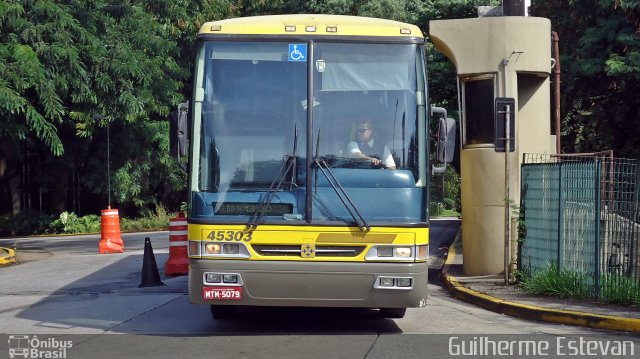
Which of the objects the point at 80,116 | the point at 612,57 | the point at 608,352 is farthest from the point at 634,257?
the point at 80,116

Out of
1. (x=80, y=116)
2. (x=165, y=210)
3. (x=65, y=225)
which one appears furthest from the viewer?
(x=165, y=210)

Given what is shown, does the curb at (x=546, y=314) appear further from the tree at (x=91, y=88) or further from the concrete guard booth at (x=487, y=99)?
the tree at (x=91, y=88)

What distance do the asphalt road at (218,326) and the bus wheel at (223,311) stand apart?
8 centimetres

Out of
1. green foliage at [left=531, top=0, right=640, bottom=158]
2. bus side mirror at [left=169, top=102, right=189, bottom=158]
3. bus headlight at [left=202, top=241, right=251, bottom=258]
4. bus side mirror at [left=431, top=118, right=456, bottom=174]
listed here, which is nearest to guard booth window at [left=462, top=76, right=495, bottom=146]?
bus side mirror at [left=431, top=118, right=456, bottom=174]

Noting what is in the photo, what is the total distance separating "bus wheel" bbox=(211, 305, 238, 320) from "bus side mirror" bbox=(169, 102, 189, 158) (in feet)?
7.36

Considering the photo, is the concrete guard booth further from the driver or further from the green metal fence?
the driver

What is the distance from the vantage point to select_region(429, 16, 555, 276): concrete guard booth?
14273 mm

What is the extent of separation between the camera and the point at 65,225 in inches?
1366

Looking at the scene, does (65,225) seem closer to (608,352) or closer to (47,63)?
(47,63)

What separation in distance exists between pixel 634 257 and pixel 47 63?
1515 cm

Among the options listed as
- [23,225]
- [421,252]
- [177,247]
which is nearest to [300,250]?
[421,252]

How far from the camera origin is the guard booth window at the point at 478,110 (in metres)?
14.5

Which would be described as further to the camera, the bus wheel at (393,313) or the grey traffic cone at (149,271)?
the grey traffic cone at (149,271)

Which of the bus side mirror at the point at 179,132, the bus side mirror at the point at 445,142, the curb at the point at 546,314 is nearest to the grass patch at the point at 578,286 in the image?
the curb at the point at 546,314
